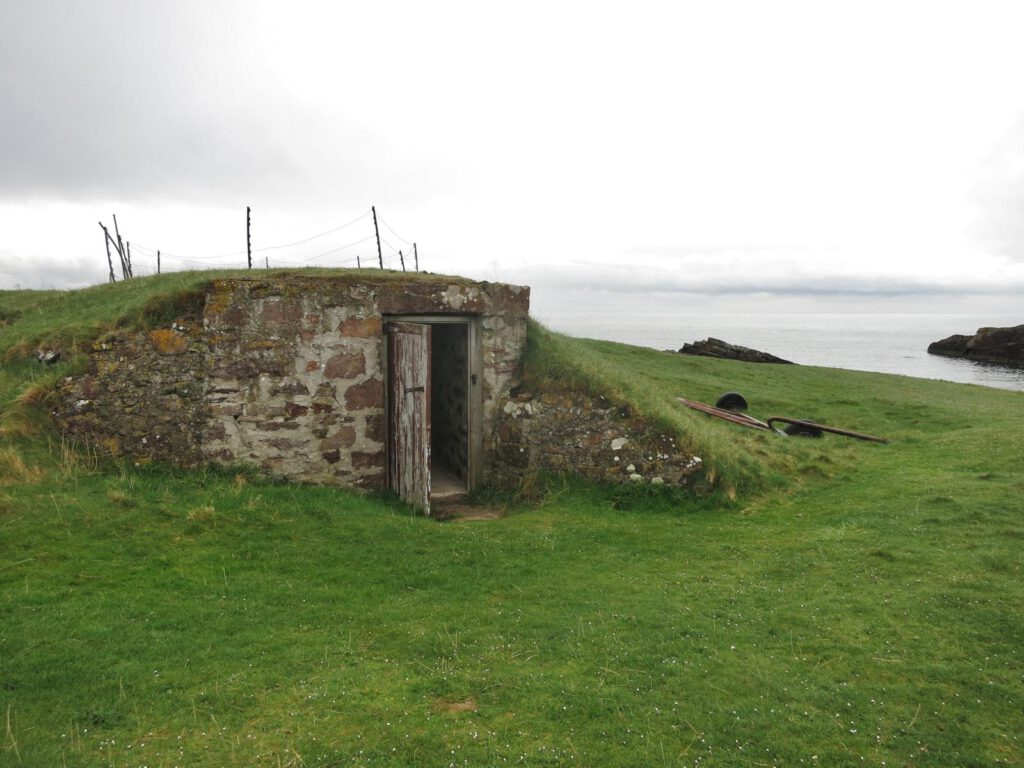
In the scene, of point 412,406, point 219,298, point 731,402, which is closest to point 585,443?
point 412,406

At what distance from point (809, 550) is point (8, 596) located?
26.9 ft

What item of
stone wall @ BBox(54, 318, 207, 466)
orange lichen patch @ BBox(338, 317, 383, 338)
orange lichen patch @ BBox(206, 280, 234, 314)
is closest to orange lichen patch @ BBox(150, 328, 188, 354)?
stone wall @ BBox(54, 318, 207, 466)

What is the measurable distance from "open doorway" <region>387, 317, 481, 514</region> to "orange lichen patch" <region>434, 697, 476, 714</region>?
4.66m

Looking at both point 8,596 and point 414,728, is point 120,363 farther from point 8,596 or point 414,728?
point 414,728

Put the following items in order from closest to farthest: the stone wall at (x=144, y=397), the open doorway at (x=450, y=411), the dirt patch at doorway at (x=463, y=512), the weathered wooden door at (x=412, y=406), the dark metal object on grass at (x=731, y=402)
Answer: the stone wall at (x=144, y=397)
the weathered wooden door at (x=412, y=406)
the dirt patch at doorway at (x=463, y=512)
the open doorway at (x=450, y=411)
the dark metal object on grass at (x=731, y=402)

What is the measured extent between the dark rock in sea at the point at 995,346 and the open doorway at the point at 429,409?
60.2 meters

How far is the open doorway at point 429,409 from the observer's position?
9.20 m

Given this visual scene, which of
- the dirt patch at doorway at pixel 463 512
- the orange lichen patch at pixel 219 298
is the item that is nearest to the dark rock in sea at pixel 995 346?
the dirt patch at doorway at pixel 463 512

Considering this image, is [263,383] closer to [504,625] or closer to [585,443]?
[585,443]

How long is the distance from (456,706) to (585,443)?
581 cm

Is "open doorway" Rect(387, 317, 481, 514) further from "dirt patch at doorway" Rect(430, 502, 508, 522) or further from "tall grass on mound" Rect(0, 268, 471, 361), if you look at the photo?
"tall grass on mound" Rect(0, 268, 471, 361)

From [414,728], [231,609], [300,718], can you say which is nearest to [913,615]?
[414,728]

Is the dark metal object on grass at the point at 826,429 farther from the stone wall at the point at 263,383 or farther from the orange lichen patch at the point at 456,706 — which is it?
the orange lichen patch at the point at 456,706

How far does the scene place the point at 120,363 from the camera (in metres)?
8.88
